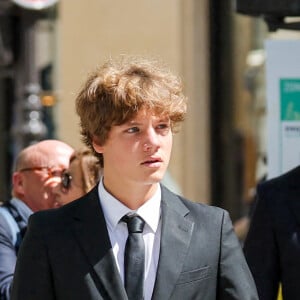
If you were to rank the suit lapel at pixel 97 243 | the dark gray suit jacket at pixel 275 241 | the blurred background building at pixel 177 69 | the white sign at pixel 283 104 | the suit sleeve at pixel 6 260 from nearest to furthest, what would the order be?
the suit lapel at pixel 97 243 < the dark gray suit jacket at pixel 275 241 < the suit sleeve at pixel 6 260 < the white sign at pixel 283 104 < the blurred background building at pixel 177 69

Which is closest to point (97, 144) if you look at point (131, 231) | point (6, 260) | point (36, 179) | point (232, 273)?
point (131, 231)

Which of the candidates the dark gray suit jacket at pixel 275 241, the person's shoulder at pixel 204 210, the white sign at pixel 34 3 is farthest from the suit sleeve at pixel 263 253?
the white sign at pixel 34 3

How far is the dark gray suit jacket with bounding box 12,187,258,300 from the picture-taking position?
3654mm

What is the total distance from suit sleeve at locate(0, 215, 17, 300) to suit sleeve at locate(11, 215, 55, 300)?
1152 millimetres

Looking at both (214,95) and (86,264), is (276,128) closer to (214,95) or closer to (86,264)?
(86,264)

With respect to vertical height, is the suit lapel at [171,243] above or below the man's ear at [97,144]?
below

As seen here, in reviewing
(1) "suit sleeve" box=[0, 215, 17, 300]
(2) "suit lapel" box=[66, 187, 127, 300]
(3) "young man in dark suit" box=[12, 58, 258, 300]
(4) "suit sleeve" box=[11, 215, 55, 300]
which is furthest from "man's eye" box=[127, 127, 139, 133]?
(1) "suit sleeve" box=[0, 215, 17, 300]

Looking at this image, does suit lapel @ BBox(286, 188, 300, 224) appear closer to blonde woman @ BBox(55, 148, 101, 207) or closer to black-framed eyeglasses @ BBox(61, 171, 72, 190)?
blonde woman @ BBox(55, 148, 101, 207)

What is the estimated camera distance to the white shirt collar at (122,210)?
3756 millimetres

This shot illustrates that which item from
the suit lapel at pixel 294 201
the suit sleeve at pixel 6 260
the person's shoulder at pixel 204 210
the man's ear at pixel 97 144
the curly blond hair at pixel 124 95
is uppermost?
the curly blond hair at pixel 124 95

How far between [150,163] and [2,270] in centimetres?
148

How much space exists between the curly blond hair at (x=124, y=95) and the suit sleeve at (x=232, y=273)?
0.41 metres

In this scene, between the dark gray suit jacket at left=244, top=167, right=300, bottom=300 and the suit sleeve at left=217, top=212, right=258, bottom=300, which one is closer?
the suit sleeve at left=217, top=212, right=258, bottom=300

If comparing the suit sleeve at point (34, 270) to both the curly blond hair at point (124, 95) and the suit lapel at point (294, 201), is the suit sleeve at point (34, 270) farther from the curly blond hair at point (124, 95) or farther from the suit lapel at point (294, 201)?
the suit lapel at point (294, 201)
